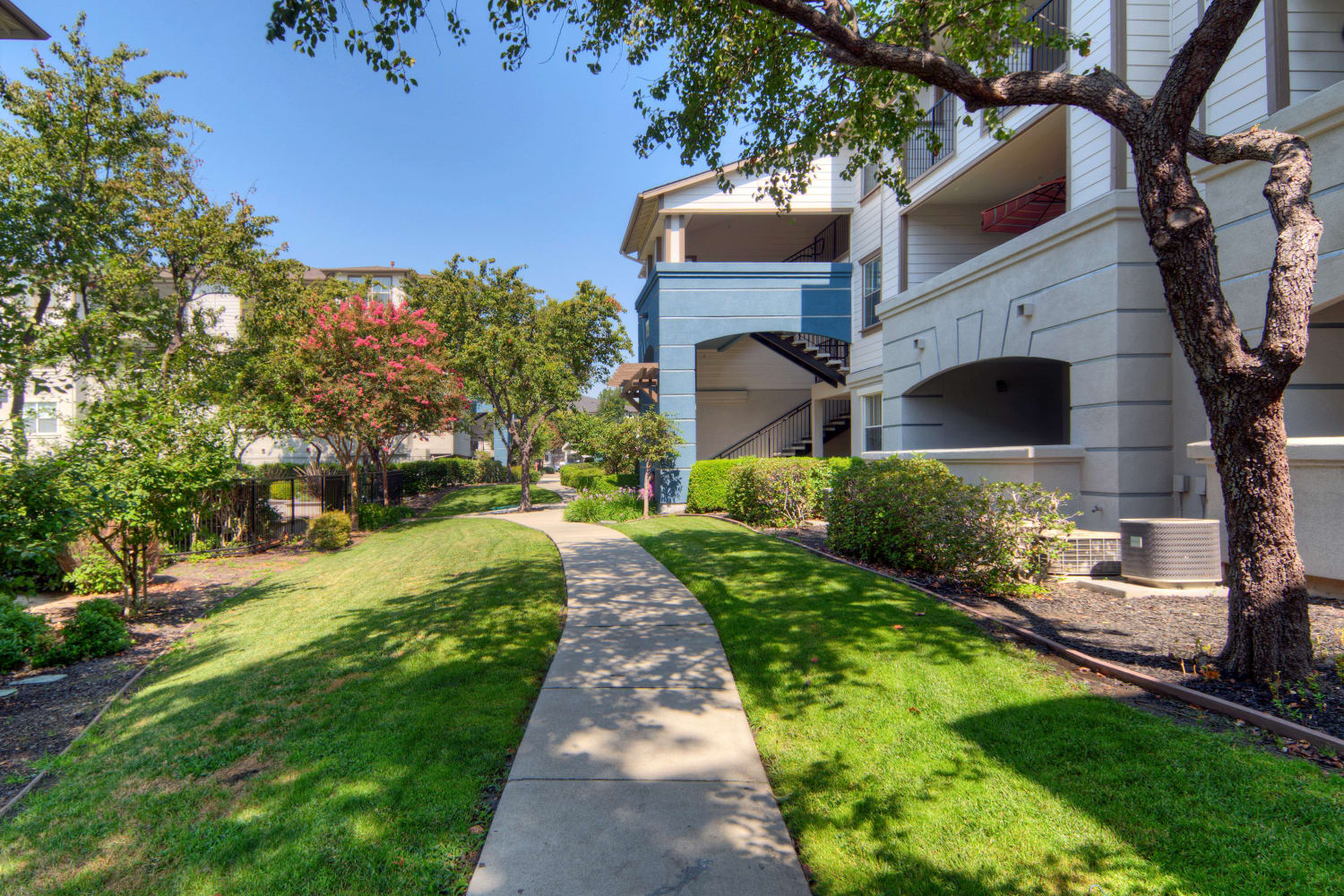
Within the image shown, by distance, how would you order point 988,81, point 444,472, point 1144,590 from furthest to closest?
point 444,472 → point 1144,590 → point 988,81

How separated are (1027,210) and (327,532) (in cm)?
1571

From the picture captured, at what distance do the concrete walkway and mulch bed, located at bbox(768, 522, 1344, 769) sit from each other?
2806 millimetres

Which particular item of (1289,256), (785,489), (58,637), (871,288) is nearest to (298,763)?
(58,637)

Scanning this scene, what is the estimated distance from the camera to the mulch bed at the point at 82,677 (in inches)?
172

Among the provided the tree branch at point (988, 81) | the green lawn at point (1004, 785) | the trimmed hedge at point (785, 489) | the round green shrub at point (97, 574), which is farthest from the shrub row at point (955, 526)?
the round green shrub at point (97, 574)

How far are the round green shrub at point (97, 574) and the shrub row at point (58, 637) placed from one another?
4.84ft

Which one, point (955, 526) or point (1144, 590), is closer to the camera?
point (1144, 590)

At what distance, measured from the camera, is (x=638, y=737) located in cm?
415

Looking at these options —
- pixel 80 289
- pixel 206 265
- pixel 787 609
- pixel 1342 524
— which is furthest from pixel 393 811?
pixel 206 265

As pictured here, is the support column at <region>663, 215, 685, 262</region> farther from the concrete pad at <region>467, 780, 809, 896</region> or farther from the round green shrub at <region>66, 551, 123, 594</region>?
the concrete pad at <region>467, 780, 809, 896</region>

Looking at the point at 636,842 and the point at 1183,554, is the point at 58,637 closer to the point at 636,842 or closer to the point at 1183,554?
the point at 636,842

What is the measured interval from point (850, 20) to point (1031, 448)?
19.2 feet

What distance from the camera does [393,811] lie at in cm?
329

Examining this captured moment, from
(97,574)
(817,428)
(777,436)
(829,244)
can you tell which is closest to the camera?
(97,574)
